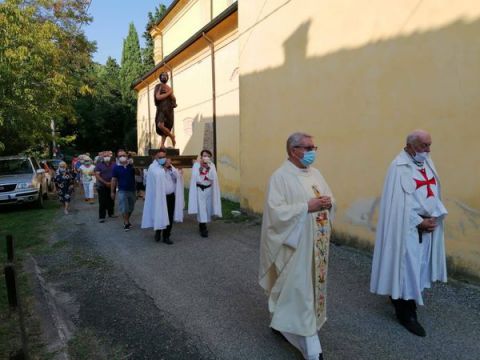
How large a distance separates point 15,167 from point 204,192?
9.07m

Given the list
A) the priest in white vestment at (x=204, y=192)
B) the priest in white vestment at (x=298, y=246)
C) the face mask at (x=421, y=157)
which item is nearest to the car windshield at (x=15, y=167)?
the priest in white vestment at (x=204, y=192)

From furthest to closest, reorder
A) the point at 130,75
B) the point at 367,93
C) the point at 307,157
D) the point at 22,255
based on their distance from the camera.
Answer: the point at 130,75 → the point at 22,255 → the point at 367,93 → the point at 307,157

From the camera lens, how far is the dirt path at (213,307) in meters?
3.96

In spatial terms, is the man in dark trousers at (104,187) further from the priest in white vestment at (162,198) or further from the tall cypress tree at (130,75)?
the tall cypress tree at (130,75)

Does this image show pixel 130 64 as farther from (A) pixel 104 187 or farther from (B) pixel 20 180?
(A) pixel 104 187

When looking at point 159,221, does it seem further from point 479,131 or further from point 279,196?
point 479,131

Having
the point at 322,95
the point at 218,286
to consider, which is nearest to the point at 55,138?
the point at 322,95

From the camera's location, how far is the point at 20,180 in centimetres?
1364

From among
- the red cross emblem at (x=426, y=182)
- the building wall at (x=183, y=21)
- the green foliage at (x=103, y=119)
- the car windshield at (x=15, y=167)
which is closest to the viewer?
the red cross emblem at (x=426, y=182)

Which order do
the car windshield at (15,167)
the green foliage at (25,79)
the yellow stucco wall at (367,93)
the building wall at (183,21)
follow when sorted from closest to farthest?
the yellow stucco wall at (367,93)
the green foliage at (25,79)
the car windshield at (15,167)
the building wall at (183,21)

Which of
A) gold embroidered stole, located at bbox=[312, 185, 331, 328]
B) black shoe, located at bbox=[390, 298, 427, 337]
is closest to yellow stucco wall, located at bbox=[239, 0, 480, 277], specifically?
black shoe, located at bbox=[390, 298, 427, 337]

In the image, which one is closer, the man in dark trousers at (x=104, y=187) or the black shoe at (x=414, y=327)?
the black shoe at (x=414, y=327)

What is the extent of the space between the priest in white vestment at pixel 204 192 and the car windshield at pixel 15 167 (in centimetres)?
830

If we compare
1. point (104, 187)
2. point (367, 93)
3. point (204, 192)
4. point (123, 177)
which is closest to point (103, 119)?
point (104, 187)
